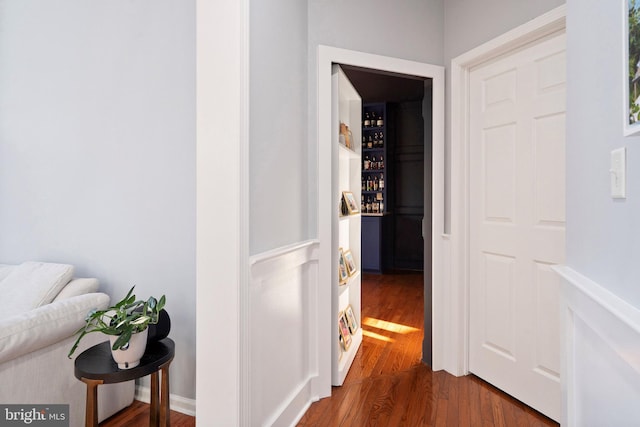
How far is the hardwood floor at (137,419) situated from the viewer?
2.04 metres

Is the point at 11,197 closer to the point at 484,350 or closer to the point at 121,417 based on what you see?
the point at 121,417

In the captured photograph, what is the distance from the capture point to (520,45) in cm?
221

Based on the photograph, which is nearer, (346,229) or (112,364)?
(112,364)

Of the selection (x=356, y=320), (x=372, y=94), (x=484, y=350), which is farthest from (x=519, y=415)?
(x=372, y=94)

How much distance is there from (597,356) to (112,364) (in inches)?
65.4

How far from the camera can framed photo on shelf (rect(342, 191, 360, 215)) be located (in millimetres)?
2909

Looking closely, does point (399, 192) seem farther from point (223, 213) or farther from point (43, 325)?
point (43, 325)

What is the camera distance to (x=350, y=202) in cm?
304

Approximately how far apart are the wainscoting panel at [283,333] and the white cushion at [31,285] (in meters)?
1.24

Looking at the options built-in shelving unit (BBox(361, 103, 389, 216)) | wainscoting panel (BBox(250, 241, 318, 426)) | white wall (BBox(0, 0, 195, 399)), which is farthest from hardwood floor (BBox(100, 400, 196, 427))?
built-in shelving unit (BBox(361, 103, 389, 216))

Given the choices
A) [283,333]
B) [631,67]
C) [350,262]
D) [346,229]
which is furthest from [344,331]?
[631,67]

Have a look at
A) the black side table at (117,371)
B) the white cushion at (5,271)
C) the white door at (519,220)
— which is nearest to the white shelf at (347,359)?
the white door at (519,220)

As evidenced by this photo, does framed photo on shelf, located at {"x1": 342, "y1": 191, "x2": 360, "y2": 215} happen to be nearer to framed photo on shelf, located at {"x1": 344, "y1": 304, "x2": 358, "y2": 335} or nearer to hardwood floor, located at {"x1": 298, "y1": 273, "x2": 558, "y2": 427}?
framed photo on shelf, located at {"x1": 344, "y1": 304, "x2": 358, "y2": 335}

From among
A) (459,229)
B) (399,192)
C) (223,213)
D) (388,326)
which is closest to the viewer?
(223,213)
